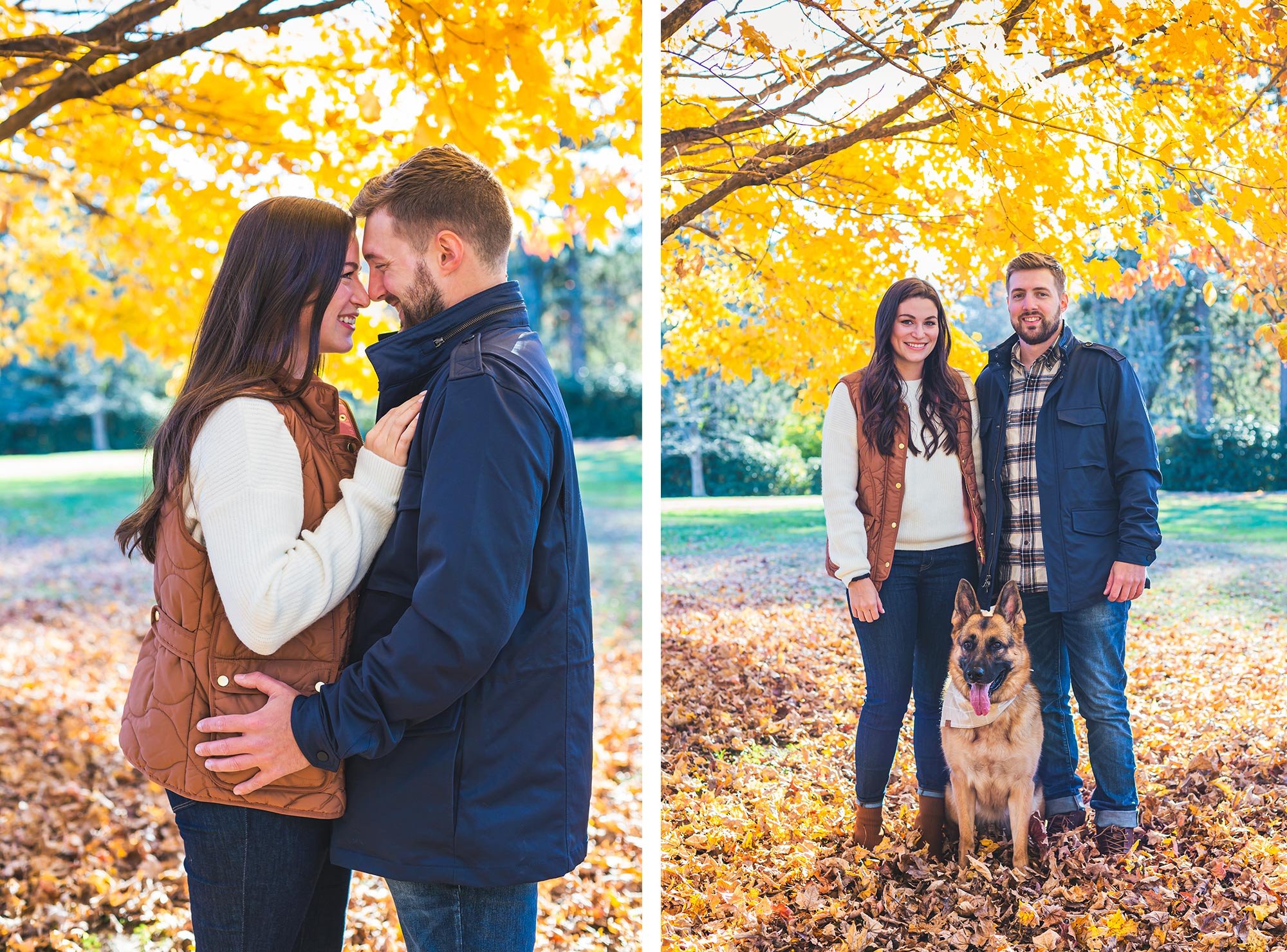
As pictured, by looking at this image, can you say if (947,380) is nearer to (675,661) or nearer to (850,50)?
(850,50)

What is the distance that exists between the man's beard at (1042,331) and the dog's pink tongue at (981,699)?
100 centimetres

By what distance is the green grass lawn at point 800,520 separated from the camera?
2.71 metres

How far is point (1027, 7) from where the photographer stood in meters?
2.62

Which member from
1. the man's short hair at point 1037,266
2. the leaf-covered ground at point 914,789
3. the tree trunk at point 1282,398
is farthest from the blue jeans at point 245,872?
the tree trunk at point 1282,398

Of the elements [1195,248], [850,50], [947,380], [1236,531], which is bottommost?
[1236,531]

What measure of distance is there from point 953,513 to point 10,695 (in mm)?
6470

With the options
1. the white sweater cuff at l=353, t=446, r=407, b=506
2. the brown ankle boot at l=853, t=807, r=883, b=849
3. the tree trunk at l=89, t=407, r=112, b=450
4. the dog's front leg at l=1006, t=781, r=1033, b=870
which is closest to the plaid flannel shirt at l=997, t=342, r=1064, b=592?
the dog's front leg at l=1006, t=781, r=1033, b=870

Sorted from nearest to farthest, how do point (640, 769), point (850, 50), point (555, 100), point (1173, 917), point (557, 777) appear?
point (557, 777) < point (1173, 917) < point (850, 50) < point (555, 100) < point (640, 769)

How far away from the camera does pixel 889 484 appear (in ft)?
9.05

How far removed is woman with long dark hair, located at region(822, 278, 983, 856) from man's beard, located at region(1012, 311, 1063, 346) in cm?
20

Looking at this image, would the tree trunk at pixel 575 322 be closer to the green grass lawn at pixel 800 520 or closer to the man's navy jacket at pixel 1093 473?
the green grass lawn at pixel 800 520

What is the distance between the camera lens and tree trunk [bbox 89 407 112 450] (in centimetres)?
2239

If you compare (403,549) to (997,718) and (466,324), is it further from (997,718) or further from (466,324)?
(997,718)

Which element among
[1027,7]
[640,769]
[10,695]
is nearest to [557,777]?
[1027,7]
